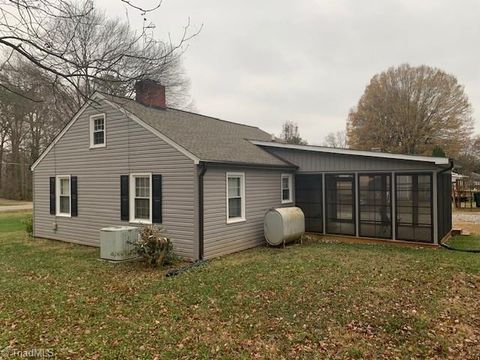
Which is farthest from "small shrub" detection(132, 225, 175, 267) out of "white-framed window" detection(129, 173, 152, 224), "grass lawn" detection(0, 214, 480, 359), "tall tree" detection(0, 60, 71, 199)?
"tall tree" detection(0, 60, 71, 199)

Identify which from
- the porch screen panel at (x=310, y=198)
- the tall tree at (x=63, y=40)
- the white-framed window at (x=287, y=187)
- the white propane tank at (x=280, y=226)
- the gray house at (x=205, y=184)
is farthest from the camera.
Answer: the white-framed window at (x=287, y=187)

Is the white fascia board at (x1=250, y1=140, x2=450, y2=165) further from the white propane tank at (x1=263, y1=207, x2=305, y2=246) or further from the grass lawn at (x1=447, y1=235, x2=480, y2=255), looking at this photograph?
the grass lawn at (x1=447, y1=235, x2=480, y2=255)

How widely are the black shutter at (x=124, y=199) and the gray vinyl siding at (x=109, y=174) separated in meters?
0.22

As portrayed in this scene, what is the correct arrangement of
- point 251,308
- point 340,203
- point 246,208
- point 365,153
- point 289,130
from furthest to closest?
point 289,130 < point 340,203 < point 365,153 < point 246,208 < point 251,308

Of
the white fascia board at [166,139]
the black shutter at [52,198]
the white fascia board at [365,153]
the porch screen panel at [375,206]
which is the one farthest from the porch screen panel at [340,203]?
the black shutter at [52,198]

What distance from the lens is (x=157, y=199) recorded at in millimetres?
9695

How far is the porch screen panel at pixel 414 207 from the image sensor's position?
10.6m

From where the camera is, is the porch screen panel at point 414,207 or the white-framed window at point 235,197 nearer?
the white-framed window at point 235,197

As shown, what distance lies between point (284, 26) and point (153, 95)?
17.9 feet

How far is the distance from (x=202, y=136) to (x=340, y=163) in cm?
490

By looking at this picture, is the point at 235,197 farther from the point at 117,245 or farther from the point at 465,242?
the point at 465,242

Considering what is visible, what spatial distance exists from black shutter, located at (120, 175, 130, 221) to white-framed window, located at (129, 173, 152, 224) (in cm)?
17

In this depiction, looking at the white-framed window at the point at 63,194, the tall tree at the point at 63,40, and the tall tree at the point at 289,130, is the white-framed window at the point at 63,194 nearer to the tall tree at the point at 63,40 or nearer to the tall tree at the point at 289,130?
the tall tree at the point at 63,40

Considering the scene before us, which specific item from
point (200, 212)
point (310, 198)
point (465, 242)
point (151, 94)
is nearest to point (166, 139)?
point (200, 212)
